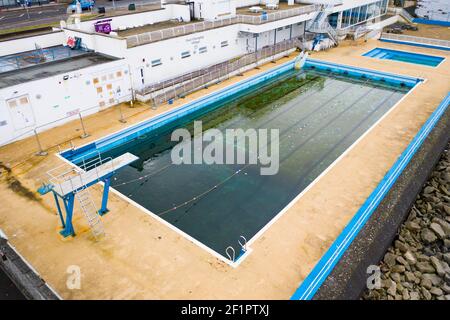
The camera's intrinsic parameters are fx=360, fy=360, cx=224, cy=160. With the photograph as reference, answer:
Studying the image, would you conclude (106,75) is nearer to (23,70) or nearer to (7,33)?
(23,70)

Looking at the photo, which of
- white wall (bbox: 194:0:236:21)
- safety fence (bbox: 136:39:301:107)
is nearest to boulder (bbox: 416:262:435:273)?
safety fence (bbox: 136:39:301:107)

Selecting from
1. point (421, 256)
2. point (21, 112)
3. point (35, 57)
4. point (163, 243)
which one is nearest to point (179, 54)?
point (35, 57)

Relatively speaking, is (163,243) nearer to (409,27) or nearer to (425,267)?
(425,267)

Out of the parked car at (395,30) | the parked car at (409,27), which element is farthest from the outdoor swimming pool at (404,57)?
the parked car at (409,27)

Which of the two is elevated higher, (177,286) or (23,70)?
(23,70)

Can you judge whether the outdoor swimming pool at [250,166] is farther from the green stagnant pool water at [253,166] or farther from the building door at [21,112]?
the building door at [21,112]

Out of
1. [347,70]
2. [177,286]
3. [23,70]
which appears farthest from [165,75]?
[177,286]
